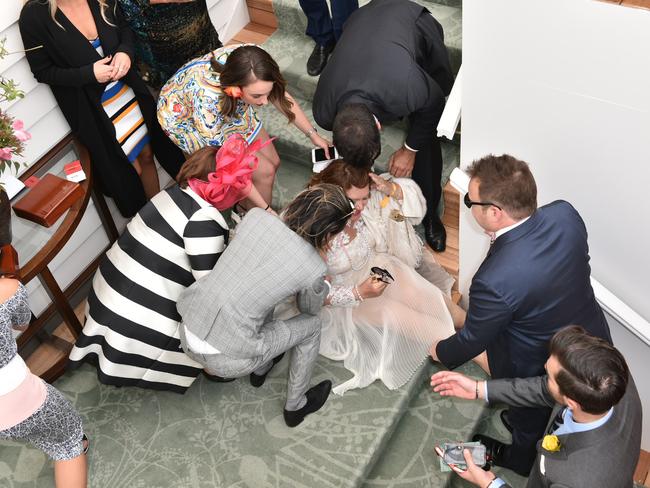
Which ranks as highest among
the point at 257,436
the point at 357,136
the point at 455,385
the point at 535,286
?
the point at 357,136

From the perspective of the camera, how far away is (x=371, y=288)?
2.80m

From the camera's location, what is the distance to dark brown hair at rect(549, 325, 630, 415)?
1944 millimetres

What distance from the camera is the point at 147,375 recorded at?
119 inches

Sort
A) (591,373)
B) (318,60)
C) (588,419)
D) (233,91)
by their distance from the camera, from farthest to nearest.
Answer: (318,60) → (233,91) → (588,419) → (591,373)

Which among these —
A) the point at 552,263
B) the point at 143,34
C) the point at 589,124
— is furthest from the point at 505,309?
the point at 143,34

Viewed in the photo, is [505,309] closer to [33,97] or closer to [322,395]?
[322,395]

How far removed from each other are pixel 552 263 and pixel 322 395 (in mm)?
1214

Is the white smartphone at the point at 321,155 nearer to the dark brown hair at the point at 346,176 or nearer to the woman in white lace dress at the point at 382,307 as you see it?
the woman in white lace dress at the point at 382,307

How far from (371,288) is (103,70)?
1.47 metres

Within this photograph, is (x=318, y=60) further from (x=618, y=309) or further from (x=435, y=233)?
(x=618, y=309)

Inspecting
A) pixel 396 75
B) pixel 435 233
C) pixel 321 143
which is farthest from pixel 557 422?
pixel 321 143

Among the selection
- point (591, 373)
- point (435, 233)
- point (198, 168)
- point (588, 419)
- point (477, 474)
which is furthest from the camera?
point (435, 233)

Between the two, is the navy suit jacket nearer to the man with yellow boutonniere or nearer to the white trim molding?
the man with yellow boutonniere

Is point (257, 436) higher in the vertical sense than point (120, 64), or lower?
lower
